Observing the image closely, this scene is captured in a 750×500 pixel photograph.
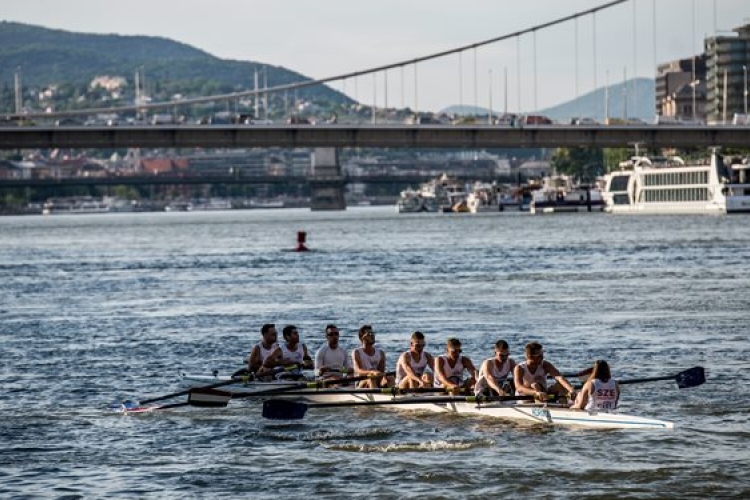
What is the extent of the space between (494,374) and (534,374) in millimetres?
751

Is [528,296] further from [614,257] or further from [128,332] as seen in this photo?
[614,257]

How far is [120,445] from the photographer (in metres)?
28.5

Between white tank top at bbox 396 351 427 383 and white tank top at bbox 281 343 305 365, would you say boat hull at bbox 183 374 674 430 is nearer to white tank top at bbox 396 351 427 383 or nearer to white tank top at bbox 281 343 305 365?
white tank top at bbox 396 351 427 383

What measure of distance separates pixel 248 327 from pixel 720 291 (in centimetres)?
1777

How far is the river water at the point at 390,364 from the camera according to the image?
82.9ft

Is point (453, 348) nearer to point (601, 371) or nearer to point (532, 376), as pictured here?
point (532, 376)

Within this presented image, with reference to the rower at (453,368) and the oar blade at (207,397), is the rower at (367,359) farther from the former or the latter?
the oar blade at (207,397)

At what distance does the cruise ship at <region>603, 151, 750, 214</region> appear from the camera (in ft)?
533

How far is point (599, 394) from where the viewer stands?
27.9 m

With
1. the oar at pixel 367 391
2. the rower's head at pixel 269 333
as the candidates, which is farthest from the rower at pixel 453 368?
the rower's head at pixel 269 333

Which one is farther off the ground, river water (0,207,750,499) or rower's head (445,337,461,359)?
rower's head (445,337,461,359)

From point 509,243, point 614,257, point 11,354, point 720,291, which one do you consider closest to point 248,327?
A: point 11,354

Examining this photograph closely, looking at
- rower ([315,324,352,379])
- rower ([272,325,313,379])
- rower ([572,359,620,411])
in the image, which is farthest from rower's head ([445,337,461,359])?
rower ([272,325,313,379])

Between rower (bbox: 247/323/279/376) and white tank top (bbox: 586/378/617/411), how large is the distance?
7.60 m
